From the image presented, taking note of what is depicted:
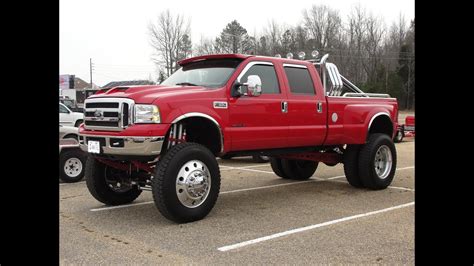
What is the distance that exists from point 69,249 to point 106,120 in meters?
1.78

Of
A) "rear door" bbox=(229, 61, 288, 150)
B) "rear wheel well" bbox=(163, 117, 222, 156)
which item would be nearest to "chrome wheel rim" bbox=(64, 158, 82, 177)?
"rear wheel well" bbox=(163, 117, 222, 156)

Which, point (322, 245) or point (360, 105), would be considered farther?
point (360, 105)

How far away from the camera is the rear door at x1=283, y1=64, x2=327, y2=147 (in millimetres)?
7469

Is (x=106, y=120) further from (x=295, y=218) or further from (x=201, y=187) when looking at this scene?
(x=295, y=218)

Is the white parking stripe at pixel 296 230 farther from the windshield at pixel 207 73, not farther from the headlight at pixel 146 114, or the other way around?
the windshield at pixel 207 73

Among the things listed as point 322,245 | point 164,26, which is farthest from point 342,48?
point 322,245

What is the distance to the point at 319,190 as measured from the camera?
8.78m

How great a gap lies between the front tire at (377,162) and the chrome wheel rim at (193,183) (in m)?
3.57

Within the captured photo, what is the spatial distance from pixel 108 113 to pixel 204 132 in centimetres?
138

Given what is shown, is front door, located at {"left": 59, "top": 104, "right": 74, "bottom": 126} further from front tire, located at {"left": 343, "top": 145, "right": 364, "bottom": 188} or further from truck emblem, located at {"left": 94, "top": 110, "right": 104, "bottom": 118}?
front tire, located at {"left": 343, "top": 145, "right": 364, "bottom": 188}

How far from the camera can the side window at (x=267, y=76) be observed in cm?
713

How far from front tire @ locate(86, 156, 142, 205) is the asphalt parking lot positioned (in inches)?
7.9

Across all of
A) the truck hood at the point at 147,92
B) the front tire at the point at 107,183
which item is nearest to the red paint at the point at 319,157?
the truck hood at the point at 147,92
